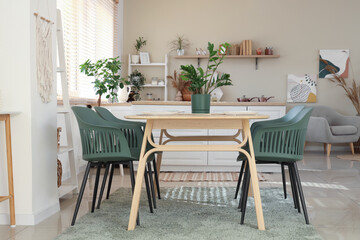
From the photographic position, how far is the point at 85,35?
5504 mm

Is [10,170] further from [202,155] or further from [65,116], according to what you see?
[202,155]

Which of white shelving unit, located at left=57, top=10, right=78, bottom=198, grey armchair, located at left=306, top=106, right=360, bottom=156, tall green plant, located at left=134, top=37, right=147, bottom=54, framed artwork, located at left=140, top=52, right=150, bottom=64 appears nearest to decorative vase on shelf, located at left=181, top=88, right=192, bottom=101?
framed artwork, located at left=140, top=52, right=150, bottom=64

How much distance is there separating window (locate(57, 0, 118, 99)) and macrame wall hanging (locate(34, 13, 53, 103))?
1.52 meters

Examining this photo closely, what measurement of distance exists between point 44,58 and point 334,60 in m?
5.69

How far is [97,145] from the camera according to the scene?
2.74 metres

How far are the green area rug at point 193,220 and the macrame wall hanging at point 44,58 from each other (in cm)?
95

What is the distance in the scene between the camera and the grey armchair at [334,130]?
6.54 meters

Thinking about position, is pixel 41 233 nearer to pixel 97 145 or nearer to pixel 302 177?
pixel 97 145

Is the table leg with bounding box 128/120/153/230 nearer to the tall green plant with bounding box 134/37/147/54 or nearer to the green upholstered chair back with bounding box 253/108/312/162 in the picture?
the green upholstered chair back with bounding box 253/108/312/162

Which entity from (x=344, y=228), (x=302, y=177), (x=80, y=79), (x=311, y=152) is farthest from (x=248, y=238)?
(x=311, y=152)

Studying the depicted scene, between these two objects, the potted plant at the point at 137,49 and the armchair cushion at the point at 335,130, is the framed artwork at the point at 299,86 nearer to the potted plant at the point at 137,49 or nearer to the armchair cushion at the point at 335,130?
the armchair cushion at the point at 335,130

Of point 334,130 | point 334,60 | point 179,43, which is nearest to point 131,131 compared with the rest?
point 179,43

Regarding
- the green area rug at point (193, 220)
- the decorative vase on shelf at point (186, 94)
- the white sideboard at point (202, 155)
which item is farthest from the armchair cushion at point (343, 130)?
the green area rug at point (193, 220)

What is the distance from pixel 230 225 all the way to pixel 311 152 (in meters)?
4.90
